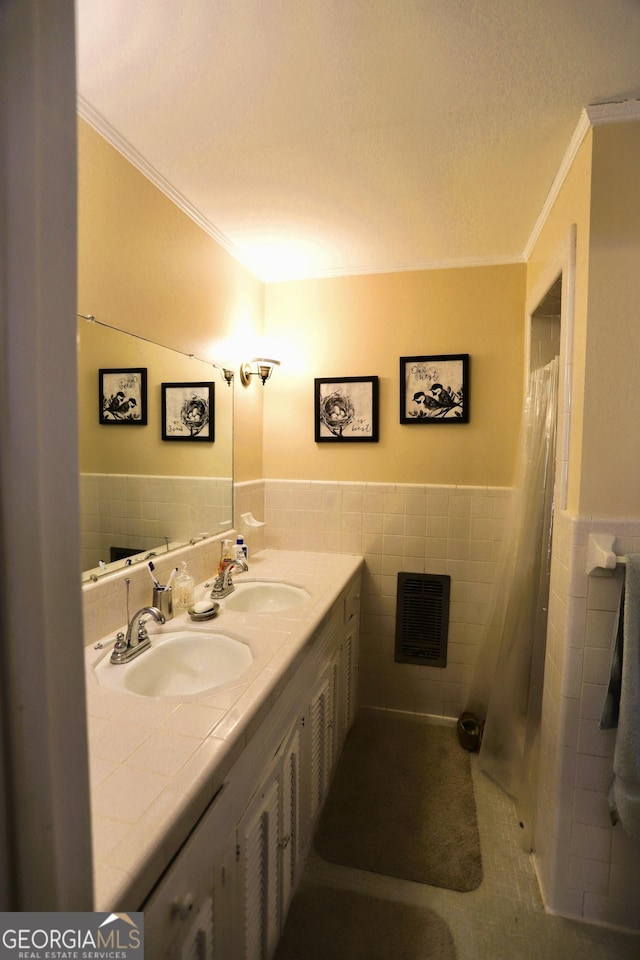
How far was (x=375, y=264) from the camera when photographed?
7.80ft

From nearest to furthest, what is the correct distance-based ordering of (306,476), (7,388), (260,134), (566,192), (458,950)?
(7,388) < (458,950) < (260,134) < (566,192) < (306,476)

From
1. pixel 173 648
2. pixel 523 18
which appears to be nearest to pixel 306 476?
pixel 173 648

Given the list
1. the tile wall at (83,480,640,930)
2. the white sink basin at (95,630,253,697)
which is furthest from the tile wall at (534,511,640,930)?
the white sink basin at (95,630,253,697)

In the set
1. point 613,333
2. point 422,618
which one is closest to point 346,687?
point 422,618

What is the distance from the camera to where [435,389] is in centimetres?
234

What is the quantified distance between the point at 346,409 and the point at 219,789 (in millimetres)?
1938

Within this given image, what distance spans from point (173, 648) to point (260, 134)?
170 cm

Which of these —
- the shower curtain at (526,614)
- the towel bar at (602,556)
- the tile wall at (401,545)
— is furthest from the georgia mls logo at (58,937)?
the tile wall at (401,545)

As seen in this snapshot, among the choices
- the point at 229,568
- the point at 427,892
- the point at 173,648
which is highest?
the point at 229,568

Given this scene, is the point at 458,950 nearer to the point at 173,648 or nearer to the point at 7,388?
the point at 173,648

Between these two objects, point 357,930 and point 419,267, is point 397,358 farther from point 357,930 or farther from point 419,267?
point 357,930

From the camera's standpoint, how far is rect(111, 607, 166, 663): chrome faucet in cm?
122

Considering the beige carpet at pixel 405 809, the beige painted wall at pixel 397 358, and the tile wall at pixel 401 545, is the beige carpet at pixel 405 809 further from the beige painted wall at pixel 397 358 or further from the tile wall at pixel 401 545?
the beige painted wall at pixel 397 358

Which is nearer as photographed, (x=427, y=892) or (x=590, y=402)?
(x=590, y=402)
